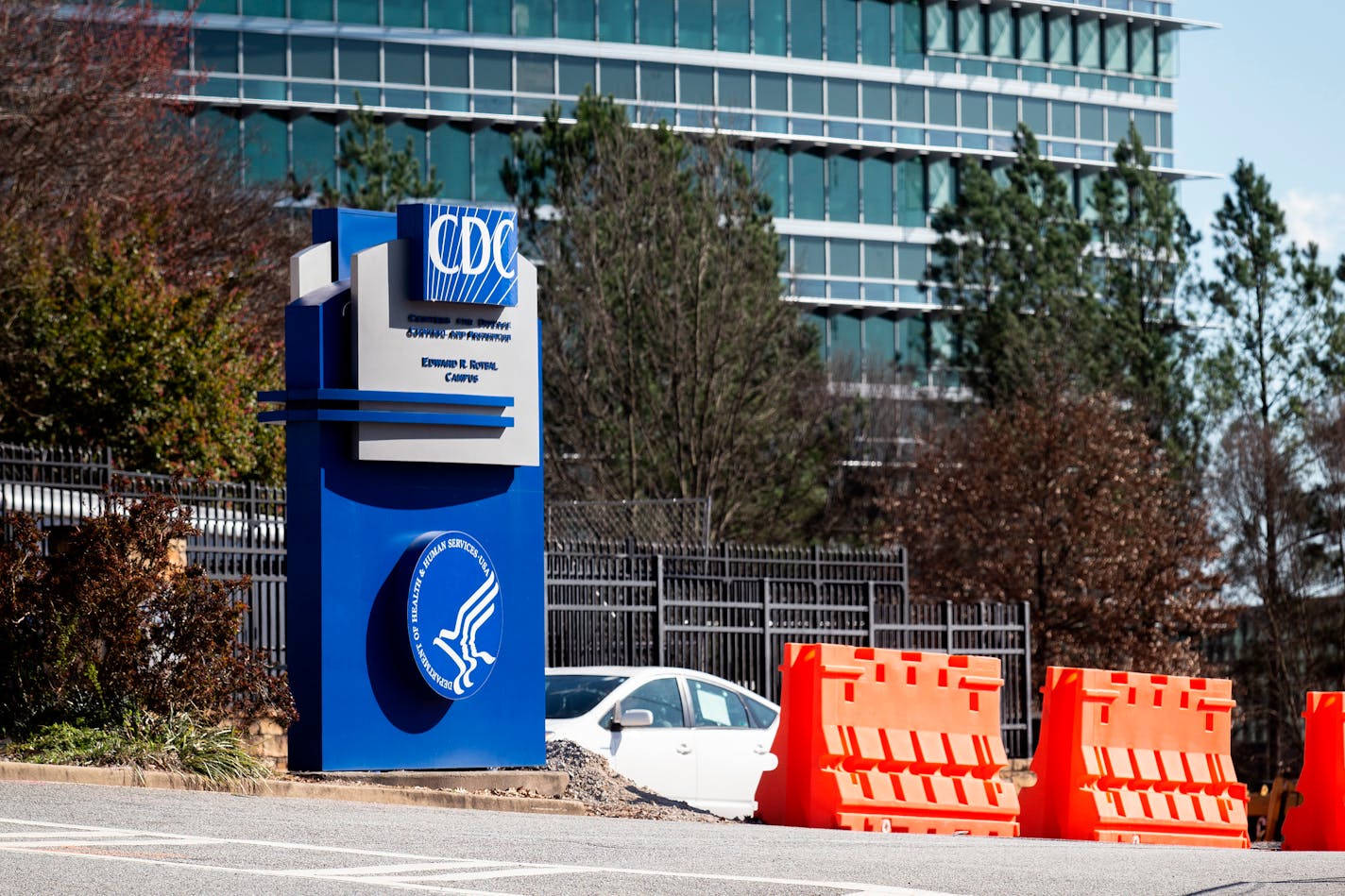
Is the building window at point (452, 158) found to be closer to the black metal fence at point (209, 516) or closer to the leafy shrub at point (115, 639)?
the black metal fence at point (209, 516)

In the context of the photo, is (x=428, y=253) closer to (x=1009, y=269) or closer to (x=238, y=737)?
(x=238, y=737)

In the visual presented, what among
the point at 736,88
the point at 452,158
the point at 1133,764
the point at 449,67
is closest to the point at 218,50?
the point at 449,67

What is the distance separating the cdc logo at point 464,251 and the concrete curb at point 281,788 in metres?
3.32

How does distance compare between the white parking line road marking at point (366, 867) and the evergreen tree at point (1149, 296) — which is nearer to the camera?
the white parking line road marking at point (366, 867)

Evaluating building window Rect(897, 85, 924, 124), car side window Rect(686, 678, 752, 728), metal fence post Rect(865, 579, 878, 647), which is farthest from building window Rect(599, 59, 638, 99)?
car side window Rect(686, 678, 752, 728)

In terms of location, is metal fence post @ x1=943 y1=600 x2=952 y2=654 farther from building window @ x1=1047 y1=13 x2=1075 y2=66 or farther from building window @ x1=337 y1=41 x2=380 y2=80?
building window @ x1=1047 y1=13 x2=1075 y2=66

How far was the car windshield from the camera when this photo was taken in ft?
51.1

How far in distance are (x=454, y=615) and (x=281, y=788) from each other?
1.91m

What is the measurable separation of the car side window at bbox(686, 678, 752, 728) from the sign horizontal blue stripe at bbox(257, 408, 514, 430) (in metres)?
2.92

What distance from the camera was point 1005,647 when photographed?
24.0m

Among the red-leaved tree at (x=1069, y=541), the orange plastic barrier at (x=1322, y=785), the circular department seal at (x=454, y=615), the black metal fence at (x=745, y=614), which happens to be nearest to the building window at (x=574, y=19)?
the red-leaved tree at (x=1069, y=541)

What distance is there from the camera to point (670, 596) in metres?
20.7

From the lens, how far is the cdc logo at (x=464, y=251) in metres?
13.7

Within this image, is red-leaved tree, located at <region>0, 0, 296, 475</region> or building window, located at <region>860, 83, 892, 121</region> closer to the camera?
red-leaved tree, located at <region>0, 0, 296, 475</region>
